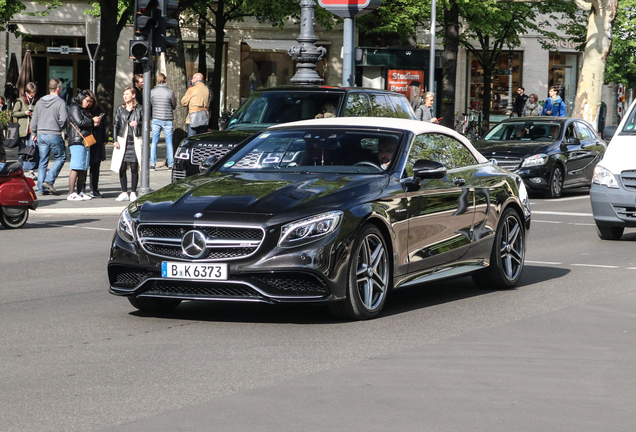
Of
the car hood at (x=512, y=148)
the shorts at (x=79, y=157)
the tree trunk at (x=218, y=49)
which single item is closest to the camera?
the shorts at (x=79, y=157)

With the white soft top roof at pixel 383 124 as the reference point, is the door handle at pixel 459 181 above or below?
below

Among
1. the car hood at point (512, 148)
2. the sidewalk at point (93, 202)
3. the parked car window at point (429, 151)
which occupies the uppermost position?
the parked car window at point (429, 151)

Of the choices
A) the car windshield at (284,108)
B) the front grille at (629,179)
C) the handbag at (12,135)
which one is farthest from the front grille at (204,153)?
the front grille at (629,179)

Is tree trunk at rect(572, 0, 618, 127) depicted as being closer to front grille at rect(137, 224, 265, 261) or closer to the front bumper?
the front bumper

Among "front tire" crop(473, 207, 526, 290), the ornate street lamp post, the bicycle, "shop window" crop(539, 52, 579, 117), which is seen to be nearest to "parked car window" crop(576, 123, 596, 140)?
the ornate street lamp post

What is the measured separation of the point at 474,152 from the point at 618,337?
2744 mm

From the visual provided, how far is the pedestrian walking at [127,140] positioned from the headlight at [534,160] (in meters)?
7.38

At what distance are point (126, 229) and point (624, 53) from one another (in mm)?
48299

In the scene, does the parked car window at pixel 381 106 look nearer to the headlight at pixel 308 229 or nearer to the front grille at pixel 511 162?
the front grille at pixel 511 162

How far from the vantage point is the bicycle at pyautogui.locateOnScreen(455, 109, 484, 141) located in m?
43.3

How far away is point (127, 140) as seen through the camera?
18.3m

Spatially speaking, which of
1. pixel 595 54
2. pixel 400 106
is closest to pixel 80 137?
pixel 400 106

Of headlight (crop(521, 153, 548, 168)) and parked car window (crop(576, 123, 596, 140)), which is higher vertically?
parked car window (crop(576, 123, 596, 140))

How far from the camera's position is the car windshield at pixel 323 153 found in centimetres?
863
